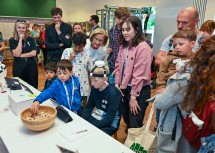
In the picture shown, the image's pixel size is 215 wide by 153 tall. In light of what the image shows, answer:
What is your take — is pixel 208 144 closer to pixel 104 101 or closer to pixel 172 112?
pixel 172 112

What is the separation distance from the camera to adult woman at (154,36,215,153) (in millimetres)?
1024

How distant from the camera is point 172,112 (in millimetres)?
1226

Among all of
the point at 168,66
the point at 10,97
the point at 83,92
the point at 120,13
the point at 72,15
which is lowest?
the point at 83,92

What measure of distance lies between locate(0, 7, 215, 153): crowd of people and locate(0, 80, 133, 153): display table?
0.63ft

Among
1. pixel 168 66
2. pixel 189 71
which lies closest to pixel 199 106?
pixel 189 71

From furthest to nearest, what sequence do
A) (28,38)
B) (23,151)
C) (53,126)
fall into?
(28,38) → (53,126) → (23,151)

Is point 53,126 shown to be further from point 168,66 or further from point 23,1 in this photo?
point 23,1

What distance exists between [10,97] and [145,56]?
3.97 feet

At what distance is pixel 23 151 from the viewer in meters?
1.06

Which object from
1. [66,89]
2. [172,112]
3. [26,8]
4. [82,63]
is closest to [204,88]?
[172,112]

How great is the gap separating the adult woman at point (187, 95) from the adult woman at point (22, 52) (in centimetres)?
208

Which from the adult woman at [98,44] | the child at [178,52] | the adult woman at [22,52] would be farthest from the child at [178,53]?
the adult woman at [22,52]

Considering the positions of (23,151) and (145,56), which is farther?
(145,56)

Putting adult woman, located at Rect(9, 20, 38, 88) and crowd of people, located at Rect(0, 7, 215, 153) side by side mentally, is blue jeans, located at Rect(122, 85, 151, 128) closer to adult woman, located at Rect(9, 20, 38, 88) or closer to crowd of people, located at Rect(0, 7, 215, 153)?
crowd of people, located at Rect(0, 7, 215, 153)
